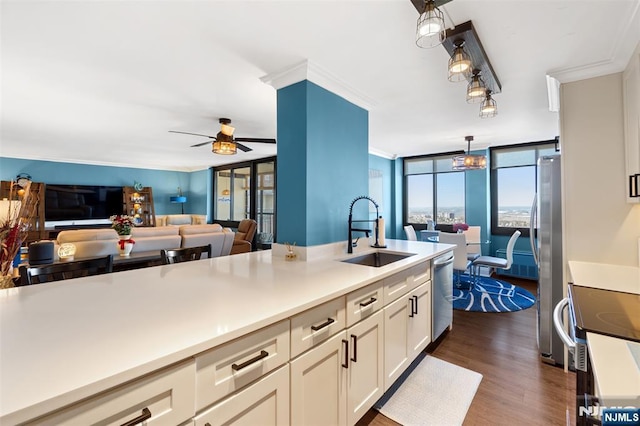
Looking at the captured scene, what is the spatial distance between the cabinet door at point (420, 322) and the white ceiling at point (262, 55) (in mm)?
1824

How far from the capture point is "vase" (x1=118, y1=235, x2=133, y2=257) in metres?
3.34

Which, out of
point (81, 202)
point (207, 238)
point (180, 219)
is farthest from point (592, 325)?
point (81, 202)

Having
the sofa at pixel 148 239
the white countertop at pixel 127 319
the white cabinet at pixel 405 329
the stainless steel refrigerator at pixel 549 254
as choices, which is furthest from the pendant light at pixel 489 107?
the sofa at pixel 148 239

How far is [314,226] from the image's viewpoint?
227 centimetres

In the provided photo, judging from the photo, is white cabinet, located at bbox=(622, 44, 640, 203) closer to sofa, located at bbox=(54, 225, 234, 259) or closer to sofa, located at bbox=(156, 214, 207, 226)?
sofa, located at bbox=(54, 225, 234, 259)

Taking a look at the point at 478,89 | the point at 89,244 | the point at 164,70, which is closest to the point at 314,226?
the point at 478,89

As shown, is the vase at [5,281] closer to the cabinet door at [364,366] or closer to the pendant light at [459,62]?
the cabinet door at [364,366]

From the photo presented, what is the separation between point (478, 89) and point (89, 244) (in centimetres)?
434

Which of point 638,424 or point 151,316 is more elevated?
point 151,316

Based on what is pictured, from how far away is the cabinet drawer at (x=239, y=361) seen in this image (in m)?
0.85

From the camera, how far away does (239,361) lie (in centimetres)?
94

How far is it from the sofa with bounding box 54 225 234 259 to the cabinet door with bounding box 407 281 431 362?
127 inches

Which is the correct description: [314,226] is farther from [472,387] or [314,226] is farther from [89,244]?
[89,244]

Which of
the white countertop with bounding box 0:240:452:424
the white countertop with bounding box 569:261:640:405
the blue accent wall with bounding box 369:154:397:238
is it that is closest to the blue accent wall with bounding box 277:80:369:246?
the white countertop with bounding box 0:240:452:424
